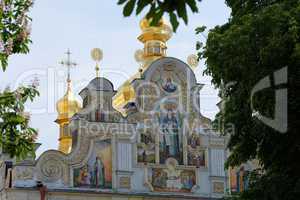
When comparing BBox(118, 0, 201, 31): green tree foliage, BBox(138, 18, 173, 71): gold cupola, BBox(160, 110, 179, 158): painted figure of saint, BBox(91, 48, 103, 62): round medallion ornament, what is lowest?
BBox(118, 0, 201, 31): green tree foliage

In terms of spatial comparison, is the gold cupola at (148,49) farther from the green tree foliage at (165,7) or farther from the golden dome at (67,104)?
the green tree foliage at (165,7)

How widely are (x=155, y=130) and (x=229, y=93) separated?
1007cm

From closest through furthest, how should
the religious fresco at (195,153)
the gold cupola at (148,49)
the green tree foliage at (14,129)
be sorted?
the green tree foliage at (14,129) < the religious fresco at (195,153) < the gold cupola at (148,49)

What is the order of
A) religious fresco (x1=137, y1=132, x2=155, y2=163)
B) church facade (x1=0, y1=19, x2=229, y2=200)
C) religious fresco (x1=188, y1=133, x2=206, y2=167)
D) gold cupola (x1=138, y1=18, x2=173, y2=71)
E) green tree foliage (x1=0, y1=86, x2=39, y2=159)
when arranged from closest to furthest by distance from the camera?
green tree foliage (x1=0, y1=86, x2=39, y2=159), church facade (x1=0, y1=19, x2=229, y2=200), religious fresco (x1=137, y1=132, x2=155, y2=163), religious fresco (x1=188, y1=133, x2=206, y2=167), gold cupola (x1=138, y1=18, x2=173, y2=71)

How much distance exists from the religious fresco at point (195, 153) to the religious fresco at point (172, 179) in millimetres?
422

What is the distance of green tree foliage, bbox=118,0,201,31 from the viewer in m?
4.92

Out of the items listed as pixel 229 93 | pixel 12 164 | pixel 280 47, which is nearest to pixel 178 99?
pixel 12 164

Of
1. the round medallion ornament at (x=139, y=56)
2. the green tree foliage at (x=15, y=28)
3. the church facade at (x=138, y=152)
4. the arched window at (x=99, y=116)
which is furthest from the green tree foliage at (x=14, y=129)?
the round medallion ornament at (x=139, y=56)

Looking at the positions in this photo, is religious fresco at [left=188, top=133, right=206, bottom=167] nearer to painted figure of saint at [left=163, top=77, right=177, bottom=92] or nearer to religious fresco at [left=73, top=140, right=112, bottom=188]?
painted figure of saint at [left=163, top=77, right=177, bottom=92]

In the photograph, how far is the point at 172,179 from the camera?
2462cm

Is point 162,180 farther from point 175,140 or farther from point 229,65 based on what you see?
point 229,65

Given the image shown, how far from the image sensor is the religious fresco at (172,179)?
80.2ft

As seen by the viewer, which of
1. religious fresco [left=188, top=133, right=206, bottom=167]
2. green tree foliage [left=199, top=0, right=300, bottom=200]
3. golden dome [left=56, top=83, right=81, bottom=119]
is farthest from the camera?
golden dome [left=56, top=83, right=81, bottom=119]

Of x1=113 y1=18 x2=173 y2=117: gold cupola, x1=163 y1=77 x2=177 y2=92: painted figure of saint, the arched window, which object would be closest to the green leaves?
the arched window
